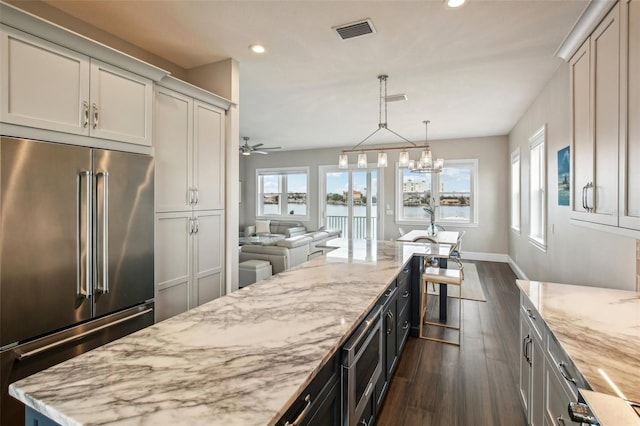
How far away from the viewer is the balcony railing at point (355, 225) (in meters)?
8.18

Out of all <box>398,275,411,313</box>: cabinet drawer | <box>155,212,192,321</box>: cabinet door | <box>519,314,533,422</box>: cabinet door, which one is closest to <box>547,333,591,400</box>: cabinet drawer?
<box>519,314,533,422</box>: cabinet door

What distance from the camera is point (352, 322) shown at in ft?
4.32

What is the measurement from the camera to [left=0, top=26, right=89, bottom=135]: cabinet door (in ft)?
5.29

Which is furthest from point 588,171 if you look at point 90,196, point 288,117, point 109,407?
point 288,117

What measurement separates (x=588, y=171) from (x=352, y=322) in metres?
1.56

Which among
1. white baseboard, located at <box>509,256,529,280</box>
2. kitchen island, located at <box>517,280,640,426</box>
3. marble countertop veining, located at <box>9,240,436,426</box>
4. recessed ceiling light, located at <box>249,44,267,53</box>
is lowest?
white baseboard, located at <box>509,256,529,280</box>

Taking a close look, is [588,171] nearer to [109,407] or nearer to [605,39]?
[605,39]

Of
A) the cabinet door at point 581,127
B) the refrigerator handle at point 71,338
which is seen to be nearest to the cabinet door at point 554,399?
the cabinet door at point 581,127

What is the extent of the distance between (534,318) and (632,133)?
997mm

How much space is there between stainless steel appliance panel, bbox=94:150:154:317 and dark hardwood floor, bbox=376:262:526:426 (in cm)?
195

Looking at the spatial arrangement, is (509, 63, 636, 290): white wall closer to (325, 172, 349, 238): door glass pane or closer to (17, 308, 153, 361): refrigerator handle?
(17, 308, 153, 361): refrigerator handle

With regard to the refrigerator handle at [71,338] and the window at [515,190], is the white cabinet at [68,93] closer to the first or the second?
the refrigerator handle at [71,338]

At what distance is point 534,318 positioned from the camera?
1.66 m

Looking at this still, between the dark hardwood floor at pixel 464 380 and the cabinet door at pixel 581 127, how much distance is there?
4.67 ft
